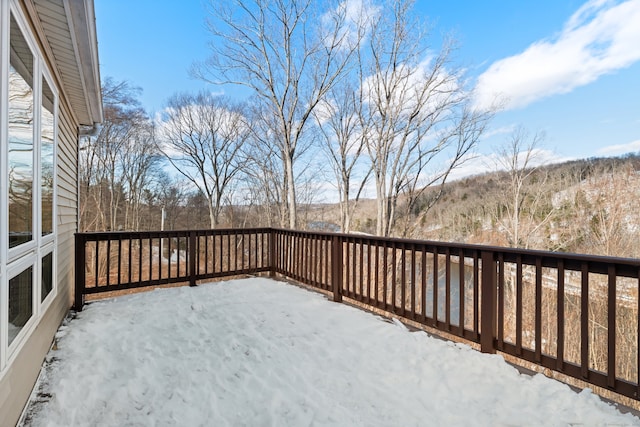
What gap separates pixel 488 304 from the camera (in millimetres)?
2467

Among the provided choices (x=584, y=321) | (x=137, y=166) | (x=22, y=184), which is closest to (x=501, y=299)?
(x=584, y=321)

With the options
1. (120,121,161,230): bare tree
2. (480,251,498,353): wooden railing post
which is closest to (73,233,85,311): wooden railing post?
(480,251,498,353): wooden railing post

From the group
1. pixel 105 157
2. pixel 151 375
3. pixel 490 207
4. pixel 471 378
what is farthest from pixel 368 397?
pixel 490 207

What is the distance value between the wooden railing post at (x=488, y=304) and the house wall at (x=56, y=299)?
9.79ft

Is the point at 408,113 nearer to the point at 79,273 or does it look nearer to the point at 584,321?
the point at 584,321

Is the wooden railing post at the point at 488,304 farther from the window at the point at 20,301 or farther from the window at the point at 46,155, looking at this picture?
the window at the point at 46,155

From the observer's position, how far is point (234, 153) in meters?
14.6

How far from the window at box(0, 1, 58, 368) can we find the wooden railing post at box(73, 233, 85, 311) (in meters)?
1.41

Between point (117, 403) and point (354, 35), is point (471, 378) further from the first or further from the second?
point (354, 35)

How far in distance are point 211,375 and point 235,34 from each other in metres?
8.72

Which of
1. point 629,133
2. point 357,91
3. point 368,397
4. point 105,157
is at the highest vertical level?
point 357,91

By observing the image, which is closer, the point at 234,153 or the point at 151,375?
the point at 151,375

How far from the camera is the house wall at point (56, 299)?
153cm

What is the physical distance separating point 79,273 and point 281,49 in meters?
7.60
